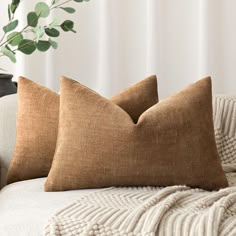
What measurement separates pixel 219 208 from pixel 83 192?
442mm

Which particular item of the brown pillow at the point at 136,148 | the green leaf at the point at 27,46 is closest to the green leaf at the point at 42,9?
the green leaf at the point at 27,46

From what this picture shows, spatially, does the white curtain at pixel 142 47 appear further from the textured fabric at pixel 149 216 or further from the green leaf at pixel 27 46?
the textured fabric at pixel 149 216

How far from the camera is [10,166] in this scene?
2.04 meters

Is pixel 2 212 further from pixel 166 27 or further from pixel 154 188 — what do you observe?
pixel 166 27

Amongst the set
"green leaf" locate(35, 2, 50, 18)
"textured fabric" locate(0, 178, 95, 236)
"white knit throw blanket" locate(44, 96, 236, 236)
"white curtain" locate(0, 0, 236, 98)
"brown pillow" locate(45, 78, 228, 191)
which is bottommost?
"textured fabric" locate(0, 178, 95, 236)

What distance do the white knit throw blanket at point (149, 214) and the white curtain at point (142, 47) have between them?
4.02 ft

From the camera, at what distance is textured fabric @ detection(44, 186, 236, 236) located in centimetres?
137

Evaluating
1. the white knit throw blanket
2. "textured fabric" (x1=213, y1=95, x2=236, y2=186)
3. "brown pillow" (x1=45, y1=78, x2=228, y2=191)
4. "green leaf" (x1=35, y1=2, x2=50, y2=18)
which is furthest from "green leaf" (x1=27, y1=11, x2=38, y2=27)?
the white knit throw blanket

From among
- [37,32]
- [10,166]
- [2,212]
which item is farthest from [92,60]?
[2,212]

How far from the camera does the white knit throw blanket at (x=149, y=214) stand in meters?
1.37

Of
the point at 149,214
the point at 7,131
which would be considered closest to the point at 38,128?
the point at 7,131

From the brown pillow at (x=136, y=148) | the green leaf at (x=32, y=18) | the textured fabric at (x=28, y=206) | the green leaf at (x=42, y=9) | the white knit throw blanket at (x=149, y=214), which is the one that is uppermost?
the green leaf at (x=42, y=9)

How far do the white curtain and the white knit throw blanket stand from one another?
1.22 meters

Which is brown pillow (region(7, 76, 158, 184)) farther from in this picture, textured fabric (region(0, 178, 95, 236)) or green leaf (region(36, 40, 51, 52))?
green leaf (region(36, 40, 51, 52))
